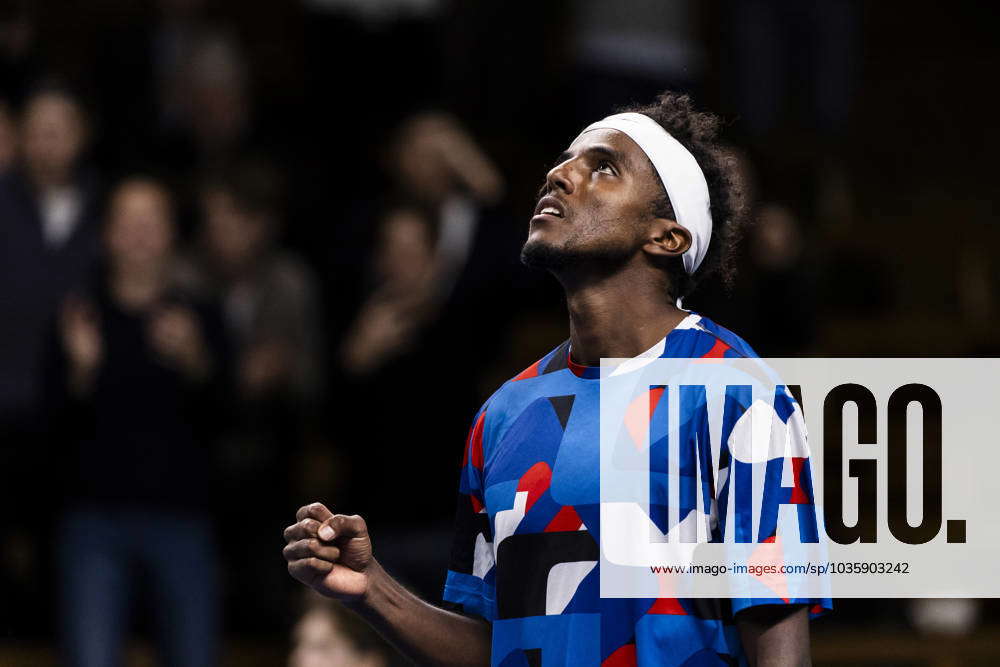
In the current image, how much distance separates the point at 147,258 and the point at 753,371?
3.08 m

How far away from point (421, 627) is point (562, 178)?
76cm

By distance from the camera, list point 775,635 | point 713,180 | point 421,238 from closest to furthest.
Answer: point 775,635 → point 713,180 → point 421,238

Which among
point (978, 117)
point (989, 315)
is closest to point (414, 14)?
point (989, 315)

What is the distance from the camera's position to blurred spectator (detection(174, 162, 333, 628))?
5.54 meters

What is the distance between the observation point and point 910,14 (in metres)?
10.2

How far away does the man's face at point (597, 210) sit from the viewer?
250 centimetres

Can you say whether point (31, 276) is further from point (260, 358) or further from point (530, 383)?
point (530, 383)

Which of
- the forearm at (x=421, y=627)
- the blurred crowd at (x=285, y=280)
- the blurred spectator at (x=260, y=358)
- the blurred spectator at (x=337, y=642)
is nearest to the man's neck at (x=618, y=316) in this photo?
the forearm at (x=421, y=627)

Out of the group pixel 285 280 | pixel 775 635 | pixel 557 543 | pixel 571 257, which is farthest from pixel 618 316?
pixel 285 280

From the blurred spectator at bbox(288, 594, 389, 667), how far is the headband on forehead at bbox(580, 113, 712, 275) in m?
2.15

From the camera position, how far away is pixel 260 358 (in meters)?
5.64

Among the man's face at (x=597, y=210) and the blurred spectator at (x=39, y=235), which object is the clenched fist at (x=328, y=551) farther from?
the blurred spectator at (x=39, y=235)

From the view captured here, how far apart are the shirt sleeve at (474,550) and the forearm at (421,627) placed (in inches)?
1.3

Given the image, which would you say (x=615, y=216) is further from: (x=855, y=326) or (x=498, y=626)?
(x=855, y=326)
